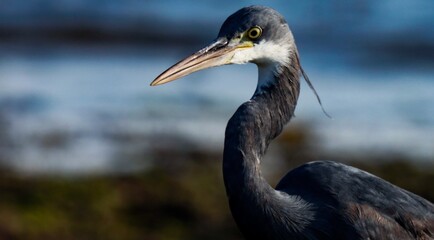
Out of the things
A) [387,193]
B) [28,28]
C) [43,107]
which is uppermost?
[387,193]

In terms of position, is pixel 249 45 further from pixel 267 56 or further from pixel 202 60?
pixel 202 60

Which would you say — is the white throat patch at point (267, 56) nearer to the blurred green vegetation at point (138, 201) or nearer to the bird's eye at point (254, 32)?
the bird's eye at point (254, 32)

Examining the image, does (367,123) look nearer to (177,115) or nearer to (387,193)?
(177,115)

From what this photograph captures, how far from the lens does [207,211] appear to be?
959 cm

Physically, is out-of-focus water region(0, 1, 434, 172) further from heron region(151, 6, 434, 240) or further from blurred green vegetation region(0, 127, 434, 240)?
heron region(151, 6, 434, 240)

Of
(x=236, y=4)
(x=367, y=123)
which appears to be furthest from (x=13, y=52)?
(x=367, y=123)

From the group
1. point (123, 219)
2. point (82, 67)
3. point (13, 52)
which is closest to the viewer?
point (123, 219)

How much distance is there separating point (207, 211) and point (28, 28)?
34.2ft

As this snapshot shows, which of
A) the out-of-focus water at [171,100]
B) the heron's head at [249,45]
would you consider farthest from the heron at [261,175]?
the out-of-focus water at [171,100]

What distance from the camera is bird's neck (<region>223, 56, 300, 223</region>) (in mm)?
5707

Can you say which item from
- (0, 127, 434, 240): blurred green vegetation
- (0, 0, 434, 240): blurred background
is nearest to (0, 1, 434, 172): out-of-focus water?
(0, 0, 434, 240): blurred background

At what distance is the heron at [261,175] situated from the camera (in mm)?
5727

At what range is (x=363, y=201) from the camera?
585 cm

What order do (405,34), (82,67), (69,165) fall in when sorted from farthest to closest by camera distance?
(405,34) → (82,67) → (69,165)
